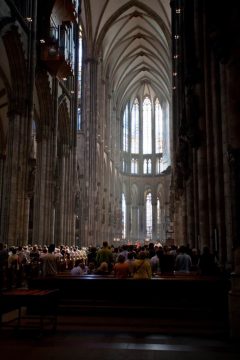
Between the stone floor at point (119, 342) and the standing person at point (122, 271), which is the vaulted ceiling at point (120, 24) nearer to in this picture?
the standing person at point (122, 271)

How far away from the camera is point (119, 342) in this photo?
659cm

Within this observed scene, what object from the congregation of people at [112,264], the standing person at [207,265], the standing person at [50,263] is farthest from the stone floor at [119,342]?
the standing person at [50,263]

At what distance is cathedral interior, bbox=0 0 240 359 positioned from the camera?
34.3 feet

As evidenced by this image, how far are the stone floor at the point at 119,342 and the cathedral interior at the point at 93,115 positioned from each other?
70.8 inches

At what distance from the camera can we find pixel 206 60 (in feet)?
44.8

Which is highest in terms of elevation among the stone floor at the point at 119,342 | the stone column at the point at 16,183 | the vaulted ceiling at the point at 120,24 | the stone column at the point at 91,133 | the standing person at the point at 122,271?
the vaulted ceiling at the point at 120,24

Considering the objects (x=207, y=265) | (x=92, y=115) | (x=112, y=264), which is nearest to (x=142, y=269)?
(x=207, y=265)

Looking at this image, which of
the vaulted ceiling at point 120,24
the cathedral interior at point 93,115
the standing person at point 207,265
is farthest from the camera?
the vaulted ceiling at point 120,24

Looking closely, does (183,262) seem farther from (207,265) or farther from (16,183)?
(16,183)

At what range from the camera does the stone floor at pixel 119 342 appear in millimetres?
5742

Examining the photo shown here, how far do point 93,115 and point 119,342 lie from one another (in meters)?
35.6

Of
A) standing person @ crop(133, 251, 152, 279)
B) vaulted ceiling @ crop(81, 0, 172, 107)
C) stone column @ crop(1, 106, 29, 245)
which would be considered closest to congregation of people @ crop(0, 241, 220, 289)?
standing person @ crop(133, 251, 152, 279)

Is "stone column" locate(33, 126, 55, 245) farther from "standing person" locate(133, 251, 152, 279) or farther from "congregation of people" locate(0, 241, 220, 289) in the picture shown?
"standing person" locate(133, 251, 152, 279)

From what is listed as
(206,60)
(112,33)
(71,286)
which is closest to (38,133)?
(206,60)
